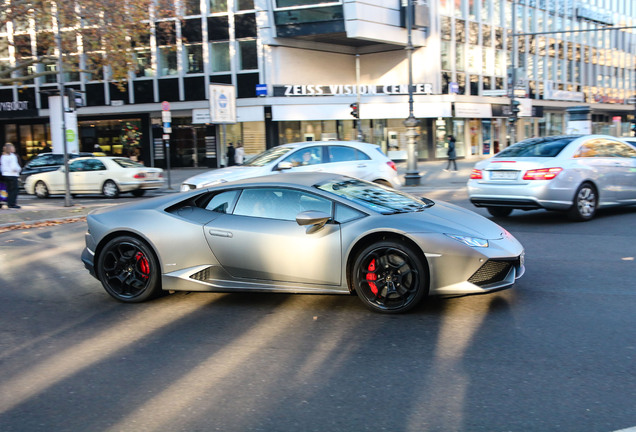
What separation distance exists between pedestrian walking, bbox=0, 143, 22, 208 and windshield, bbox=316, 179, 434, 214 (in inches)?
517

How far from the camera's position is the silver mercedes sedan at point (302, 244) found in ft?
17.8

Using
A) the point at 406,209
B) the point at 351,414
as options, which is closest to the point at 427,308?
the point at 406,209

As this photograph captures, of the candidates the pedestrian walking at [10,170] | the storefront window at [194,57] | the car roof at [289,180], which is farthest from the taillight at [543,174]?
the storefront window at [194,57]

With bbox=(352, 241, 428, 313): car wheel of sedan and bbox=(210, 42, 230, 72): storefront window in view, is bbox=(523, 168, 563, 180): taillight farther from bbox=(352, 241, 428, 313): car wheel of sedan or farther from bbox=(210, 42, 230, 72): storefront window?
bbox=(210, 42, 230, 72): storefront window

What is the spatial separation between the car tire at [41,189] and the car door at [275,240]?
19.4 m

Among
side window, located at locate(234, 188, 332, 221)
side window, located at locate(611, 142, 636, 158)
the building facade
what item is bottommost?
side window, located at locate(234, 188, 332, 221)

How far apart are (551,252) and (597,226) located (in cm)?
287

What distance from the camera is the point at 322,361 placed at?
14.6 ft

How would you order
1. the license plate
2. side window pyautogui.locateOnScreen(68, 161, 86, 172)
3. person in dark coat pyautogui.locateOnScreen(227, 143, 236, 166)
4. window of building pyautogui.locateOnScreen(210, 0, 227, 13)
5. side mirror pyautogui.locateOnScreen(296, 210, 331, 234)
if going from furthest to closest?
window of building pyautogui.locateOnScreen(210, 0, 227, 13) → person in dark coat pyautogui.locateOnScreen(227, 143, 236, 166) → side window pyautogui.locateOnScreen(68, 161, 86, 172) → the license plate → side mirror pyautogui.locateOnScreen(296, 210, 331, 234)

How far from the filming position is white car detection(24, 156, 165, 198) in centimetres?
2189

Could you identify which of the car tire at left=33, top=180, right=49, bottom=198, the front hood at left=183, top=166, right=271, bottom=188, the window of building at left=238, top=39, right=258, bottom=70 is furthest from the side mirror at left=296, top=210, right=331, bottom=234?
the window of building at left=238, top=39, right=258, bottom=70

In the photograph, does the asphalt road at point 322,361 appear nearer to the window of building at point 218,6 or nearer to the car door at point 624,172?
the car door at point 624,172

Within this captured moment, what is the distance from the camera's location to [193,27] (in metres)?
37.6

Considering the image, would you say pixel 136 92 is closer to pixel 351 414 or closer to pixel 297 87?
pixel 297 87
